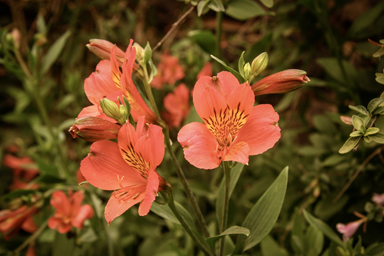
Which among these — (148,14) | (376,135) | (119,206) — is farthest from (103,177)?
(148,14)

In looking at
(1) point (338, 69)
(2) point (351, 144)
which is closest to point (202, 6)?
(2) point (351, 144)

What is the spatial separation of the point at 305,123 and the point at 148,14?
1.21 meters

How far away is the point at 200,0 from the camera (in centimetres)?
73

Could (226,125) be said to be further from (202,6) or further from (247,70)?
(202,6)

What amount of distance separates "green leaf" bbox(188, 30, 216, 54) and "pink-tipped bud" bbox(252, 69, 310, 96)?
18.4 inches

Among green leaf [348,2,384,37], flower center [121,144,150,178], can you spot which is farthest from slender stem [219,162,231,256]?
green leaf [348,2,384,37]

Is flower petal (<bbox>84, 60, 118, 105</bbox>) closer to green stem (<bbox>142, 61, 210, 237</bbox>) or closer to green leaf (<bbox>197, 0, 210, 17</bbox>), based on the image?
green stem (<bbox>142, 61, 210, 237</bbox>)

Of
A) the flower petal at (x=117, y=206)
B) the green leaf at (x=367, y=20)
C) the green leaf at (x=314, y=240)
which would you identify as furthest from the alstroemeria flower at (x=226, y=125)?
the green leaf at (x=367, y=20)

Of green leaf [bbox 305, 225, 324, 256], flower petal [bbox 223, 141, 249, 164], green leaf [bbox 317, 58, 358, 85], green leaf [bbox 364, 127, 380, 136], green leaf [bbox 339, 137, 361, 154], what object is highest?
flower petal [bbox 223, 141, 249, 164]

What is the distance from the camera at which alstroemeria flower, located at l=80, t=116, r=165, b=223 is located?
0.44 metres

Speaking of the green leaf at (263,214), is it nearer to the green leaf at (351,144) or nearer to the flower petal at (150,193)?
the green leaf at (351,144)

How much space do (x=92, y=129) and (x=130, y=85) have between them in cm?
9

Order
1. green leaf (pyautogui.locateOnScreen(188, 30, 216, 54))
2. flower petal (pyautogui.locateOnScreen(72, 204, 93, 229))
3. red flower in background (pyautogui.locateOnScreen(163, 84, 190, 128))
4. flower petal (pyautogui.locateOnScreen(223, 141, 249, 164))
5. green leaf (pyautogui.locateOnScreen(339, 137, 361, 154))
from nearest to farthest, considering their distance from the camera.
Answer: flower petal (pyautogui.locateOnScreen(223, 141, 249, 164)), green leaf (pyautogui.locateOnScreen(339, 137, 361, 154)), flower petal (pyautogui.locateOnScreen(72, 204, 93, 229)), green leaf (pyautogui.locateOnScreen(188, 30, 216, 54)), red flower in background (pyautogui.locateOnScreen(163, 84, 190, 128))

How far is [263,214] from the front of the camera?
602mm
